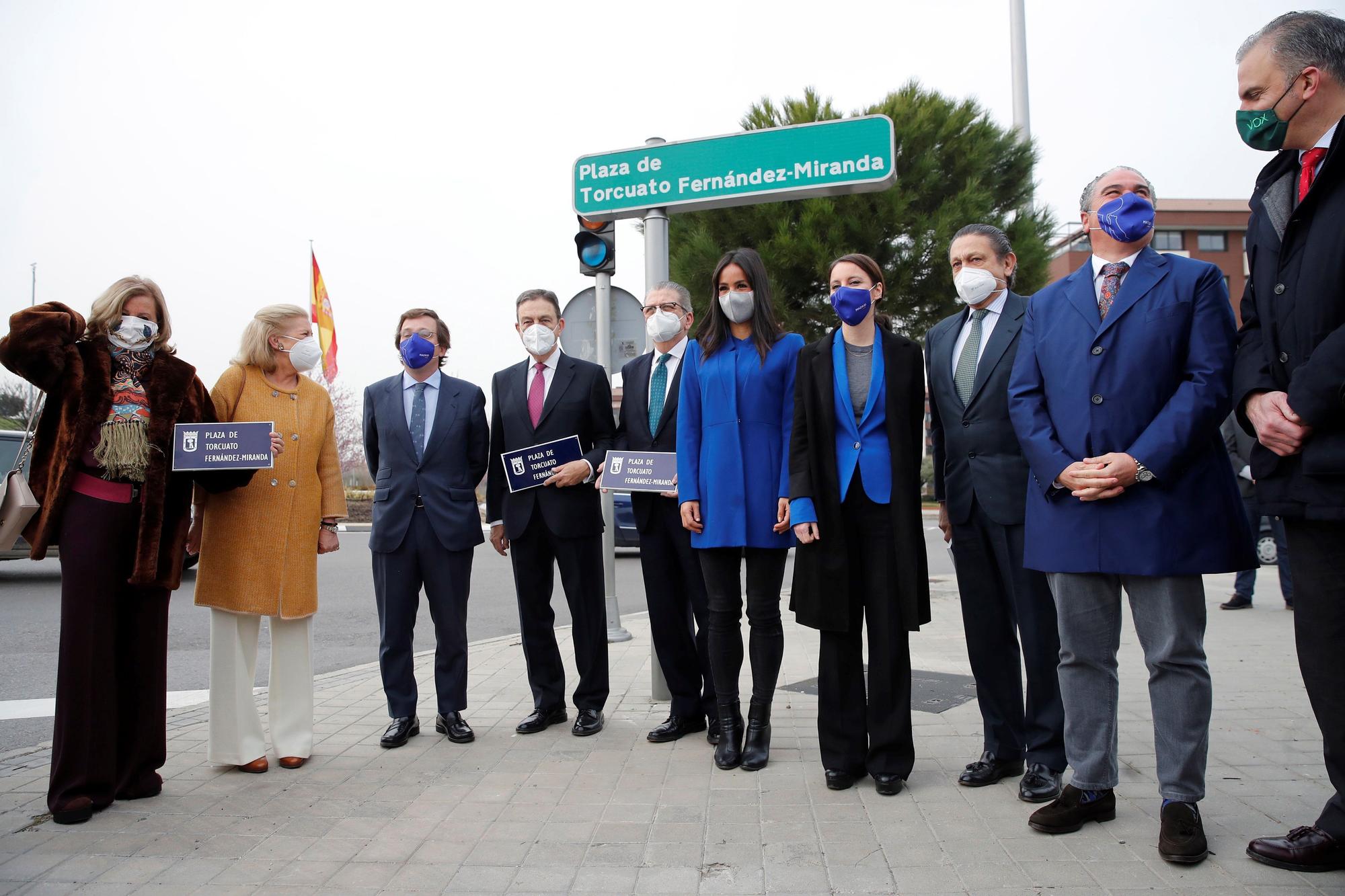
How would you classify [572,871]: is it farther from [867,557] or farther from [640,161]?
[640,161]

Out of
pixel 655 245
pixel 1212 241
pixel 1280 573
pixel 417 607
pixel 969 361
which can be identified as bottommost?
pixel 1280 573

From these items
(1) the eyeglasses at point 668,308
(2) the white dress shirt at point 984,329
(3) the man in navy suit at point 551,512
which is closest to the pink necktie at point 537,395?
(3) the man in navy suit at point 551,512

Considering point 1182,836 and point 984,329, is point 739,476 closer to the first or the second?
point 984,329

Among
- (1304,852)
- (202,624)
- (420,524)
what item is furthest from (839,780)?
(202,624)

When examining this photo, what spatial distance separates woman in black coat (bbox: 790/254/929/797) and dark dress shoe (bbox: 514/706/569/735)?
1.65 meters

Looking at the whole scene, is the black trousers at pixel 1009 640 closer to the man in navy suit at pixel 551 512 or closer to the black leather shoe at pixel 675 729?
the black leather shoe at pixel 675 729

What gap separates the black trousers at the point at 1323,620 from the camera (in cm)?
286

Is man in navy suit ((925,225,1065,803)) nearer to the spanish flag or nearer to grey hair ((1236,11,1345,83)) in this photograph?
grey hair ((1236,11,1345,83))

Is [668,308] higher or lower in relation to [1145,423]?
higher

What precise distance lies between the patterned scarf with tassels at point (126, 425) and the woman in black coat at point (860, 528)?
2727 mm

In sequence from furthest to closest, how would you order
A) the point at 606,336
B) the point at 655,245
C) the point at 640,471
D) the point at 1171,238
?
the point at 1171,238
the point at 606,336
the point at 655,245
the point at 640,471

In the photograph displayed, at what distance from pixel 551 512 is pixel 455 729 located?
3.88ft

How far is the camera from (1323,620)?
2.89m

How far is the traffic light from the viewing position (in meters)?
7.38
